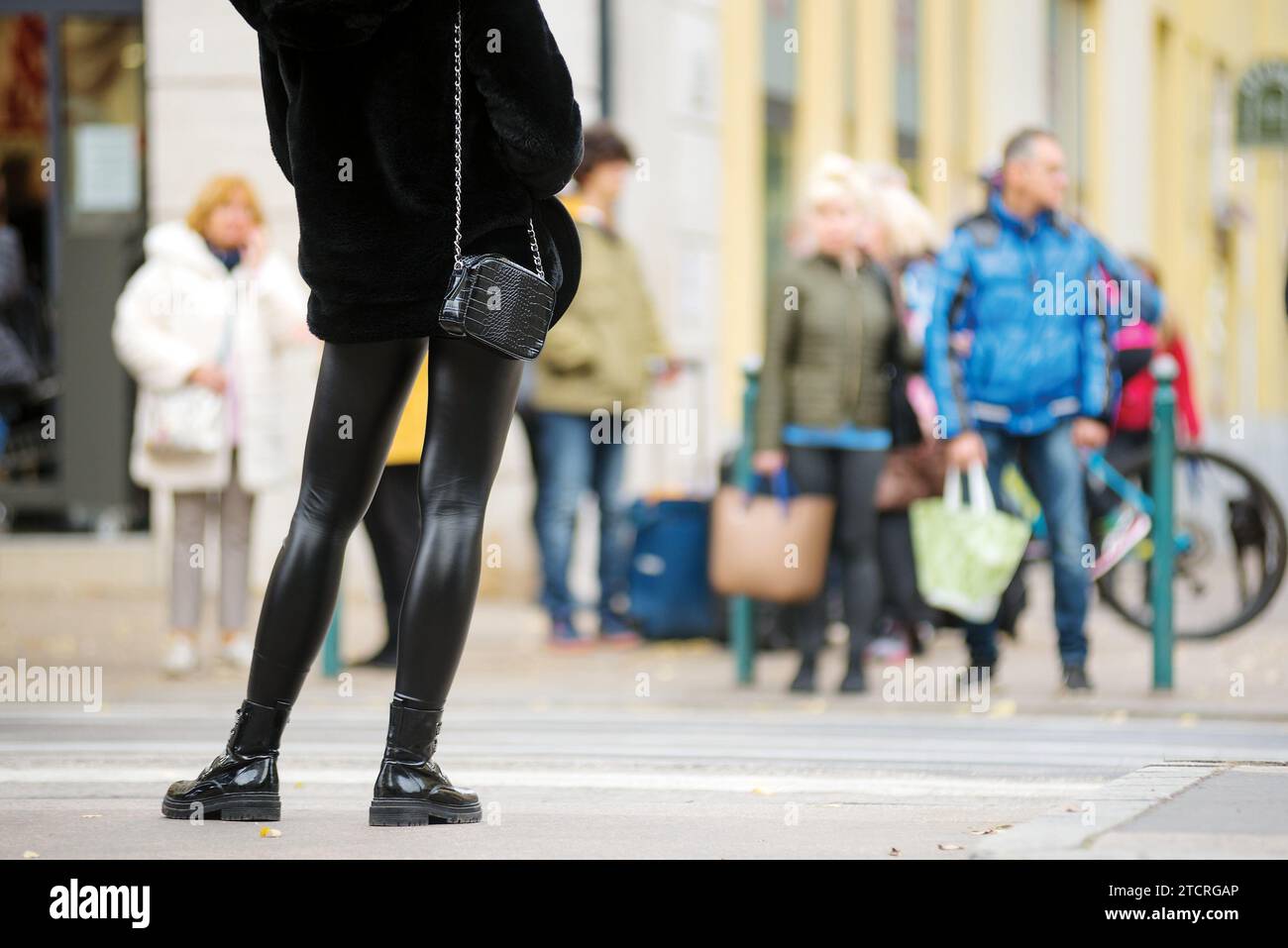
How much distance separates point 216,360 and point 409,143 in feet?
14.6

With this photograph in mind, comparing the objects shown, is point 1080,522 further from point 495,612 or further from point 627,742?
point 495,612

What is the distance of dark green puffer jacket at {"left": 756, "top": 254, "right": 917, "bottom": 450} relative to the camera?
8602 millimetres

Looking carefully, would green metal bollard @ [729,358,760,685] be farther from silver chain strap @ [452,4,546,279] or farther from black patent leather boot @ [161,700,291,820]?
black patent leather boot @ [161,700,291,820]

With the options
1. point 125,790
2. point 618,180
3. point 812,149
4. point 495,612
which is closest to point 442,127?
point 125,790

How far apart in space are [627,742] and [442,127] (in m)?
2.53

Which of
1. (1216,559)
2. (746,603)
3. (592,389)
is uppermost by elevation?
(592,389)

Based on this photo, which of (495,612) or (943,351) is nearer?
(943,351)

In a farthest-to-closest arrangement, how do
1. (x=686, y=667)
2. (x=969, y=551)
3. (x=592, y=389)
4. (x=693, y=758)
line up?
(x=592, y=389)
(x=686, y=667)
(x=969, y=551)
(x=693, y=758)

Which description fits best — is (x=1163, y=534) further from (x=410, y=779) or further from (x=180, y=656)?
(x=410, y=779)

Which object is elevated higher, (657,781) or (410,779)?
(410,779)

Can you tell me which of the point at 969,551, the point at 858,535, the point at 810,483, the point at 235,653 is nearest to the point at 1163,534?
the point at 969,551

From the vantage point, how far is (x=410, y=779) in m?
4.93

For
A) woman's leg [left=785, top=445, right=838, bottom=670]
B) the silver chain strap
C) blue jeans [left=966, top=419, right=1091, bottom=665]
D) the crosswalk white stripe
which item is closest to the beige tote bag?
woman's leg [left=785, top=445, right=838, bottom=670]
